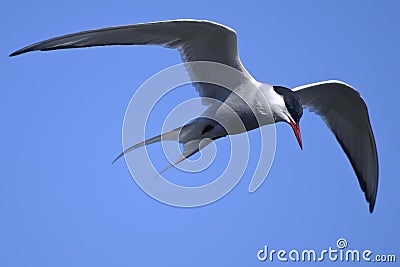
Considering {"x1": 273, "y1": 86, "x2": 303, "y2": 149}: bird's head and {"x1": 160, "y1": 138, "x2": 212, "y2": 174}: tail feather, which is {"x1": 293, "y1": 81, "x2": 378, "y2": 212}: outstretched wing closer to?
{"x1": 273, "y1": 86, "x2": 303, "y2": 149}: bird's head

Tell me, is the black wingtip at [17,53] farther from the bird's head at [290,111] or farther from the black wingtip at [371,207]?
the black wingtip at [371,207]

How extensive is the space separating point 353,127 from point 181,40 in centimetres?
290

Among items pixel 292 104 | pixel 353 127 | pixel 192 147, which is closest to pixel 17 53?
pixel 192 147

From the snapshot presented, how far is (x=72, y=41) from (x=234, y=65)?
1.77m

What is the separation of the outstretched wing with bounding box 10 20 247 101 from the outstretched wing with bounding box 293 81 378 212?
171 cm

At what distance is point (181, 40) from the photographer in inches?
278

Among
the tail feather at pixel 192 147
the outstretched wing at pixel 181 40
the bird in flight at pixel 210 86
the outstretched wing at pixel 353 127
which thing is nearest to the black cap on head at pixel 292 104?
the bird in flight at pixel 210 86

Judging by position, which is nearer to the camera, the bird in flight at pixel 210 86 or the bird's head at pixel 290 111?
the bird in flight at pixel 210 86

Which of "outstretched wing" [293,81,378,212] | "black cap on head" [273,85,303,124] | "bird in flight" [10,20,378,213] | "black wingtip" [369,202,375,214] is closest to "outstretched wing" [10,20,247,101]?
"bird in flight" [10,20,378,213]

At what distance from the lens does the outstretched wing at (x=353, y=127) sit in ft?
28.7

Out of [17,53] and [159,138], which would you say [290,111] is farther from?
[17,53]

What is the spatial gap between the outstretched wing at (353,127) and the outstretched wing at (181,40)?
1.71m

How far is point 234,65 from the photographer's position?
7.28 meters

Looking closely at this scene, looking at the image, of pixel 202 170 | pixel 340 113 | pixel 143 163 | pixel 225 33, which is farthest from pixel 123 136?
pixel 340 113
